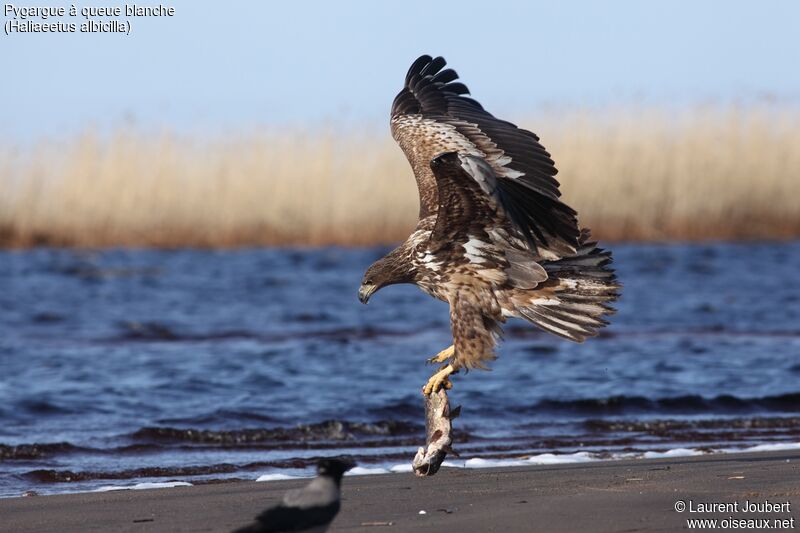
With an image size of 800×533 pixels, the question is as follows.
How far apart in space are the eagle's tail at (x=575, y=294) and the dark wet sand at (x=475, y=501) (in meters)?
0.78

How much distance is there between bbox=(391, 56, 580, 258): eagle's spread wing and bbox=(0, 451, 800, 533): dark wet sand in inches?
45.9

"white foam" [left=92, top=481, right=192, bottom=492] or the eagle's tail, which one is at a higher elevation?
the eagle's tail

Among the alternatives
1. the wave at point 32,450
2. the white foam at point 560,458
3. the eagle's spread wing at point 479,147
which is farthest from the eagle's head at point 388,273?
the wave at point 32,450

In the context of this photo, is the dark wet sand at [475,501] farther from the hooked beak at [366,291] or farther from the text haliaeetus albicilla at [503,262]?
the hooked beak at [366,291]

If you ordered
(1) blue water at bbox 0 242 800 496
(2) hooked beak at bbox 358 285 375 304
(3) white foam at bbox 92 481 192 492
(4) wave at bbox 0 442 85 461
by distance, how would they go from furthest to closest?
1. (1) blue water at bbox 0 242 800 496
2. (4) wave at bbox 0 442 85 461
3. (2) hooked beak at bbox 358 285 375 304
4. (3) white foam at bbox 92 481 192 492

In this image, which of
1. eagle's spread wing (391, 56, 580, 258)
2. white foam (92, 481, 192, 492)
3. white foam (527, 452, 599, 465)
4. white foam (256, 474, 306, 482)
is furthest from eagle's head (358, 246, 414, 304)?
white foam (92, 481, 192, 492)

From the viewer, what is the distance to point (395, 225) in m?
20.7

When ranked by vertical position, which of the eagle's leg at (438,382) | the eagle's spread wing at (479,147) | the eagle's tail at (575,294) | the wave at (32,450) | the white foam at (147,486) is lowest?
the white foam at (147,486)

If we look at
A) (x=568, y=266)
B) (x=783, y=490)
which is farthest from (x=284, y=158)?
(x=783, y=490)

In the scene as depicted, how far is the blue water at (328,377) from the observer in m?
7.29

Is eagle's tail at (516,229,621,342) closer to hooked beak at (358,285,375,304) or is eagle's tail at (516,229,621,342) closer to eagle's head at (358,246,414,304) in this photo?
eagle's head at (358,246,414,304)

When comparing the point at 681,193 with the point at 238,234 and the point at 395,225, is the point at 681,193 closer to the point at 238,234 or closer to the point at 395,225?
the point at 395,225

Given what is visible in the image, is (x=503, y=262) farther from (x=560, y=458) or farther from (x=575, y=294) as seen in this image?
(x=560, y=458)

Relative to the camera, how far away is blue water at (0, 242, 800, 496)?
729 centimetres
